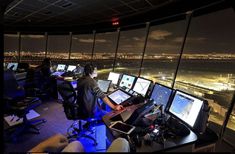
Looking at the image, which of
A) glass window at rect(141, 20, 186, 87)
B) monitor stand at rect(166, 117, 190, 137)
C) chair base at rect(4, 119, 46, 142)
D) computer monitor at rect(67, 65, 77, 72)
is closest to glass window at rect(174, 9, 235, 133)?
glass window at rect(141, 20, 186, 87)

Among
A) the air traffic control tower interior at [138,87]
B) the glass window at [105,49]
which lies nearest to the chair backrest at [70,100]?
the air traffic control tower interior at [138,87]

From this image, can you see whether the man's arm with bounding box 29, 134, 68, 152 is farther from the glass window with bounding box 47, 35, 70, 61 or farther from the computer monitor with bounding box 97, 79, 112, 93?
the glass window with bounding box 47, 35, 70, 61

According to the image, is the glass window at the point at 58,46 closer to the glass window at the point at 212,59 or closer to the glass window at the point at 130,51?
the glass window at the point at 130,51

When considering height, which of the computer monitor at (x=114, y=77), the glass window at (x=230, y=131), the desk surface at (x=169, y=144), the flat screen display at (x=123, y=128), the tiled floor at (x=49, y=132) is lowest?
the tiled floor at (x=49, y=132)

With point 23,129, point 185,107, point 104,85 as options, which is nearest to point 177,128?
point 185,107

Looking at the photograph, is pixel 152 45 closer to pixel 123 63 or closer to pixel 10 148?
pixel 123 63

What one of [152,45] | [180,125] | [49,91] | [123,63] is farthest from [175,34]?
[49,91]
